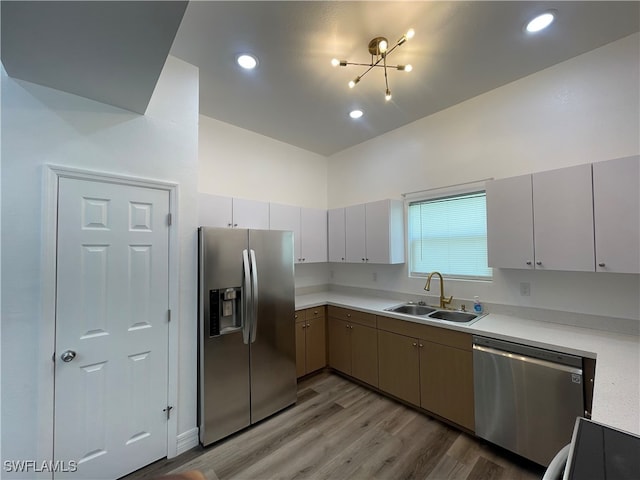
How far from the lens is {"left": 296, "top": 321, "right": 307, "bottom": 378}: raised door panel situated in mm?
3062

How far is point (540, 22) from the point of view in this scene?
70.2 inches

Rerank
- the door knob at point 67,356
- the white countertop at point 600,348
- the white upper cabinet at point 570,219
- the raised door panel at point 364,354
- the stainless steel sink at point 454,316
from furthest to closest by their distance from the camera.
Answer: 1. the raised door panel at point 364,354
2. the stainless steel sink at point 454,316
3. the white upper cabinet at point 570,219
4. the door knob at point 67,356
5. the white countertop at point 600,348

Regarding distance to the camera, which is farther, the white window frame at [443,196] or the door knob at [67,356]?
the white window frame at [443,196]

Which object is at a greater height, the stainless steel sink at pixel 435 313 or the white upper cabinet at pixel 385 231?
the white upper cabinet at pixel 385 231

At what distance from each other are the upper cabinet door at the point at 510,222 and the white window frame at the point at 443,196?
379mm

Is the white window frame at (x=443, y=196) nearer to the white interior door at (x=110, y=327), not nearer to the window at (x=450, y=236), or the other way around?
the window at (x=450, y=236)

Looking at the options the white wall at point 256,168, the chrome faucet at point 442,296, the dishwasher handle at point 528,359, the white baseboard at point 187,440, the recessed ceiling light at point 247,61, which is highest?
the recessed ceiling light at point 247,61

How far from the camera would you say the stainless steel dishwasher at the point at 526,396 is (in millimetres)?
1709

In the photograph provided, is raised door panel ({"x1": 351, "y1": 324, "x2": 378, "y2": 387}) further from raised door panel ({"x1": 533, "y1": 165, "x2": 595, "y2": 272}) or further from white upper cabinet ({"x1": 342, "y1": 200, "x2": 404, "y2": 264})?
raised door panel ({"x1": 533, "y1": 165, "x2": 595, "y2": 272})

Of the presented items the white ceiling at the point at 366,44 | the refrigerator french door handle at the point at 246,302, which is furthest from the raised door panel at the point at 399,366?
the white ceiling at the point at 366,44

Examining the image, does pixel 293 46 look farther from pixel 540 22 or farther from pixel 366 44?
pixel 540 22

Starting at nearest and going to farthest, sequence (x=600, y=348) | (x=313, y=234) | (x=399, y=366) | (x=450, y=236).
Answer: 1. (x=600, y=348)
2. (x=399, y=366)
3. (x=450, y=236)
4. (x=313, y=234)

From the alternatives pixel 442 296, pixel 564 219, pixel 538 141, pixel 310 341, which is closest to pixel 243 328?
pixel 310 341

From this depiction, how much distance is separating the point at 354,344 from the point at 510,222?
6.67 ft
